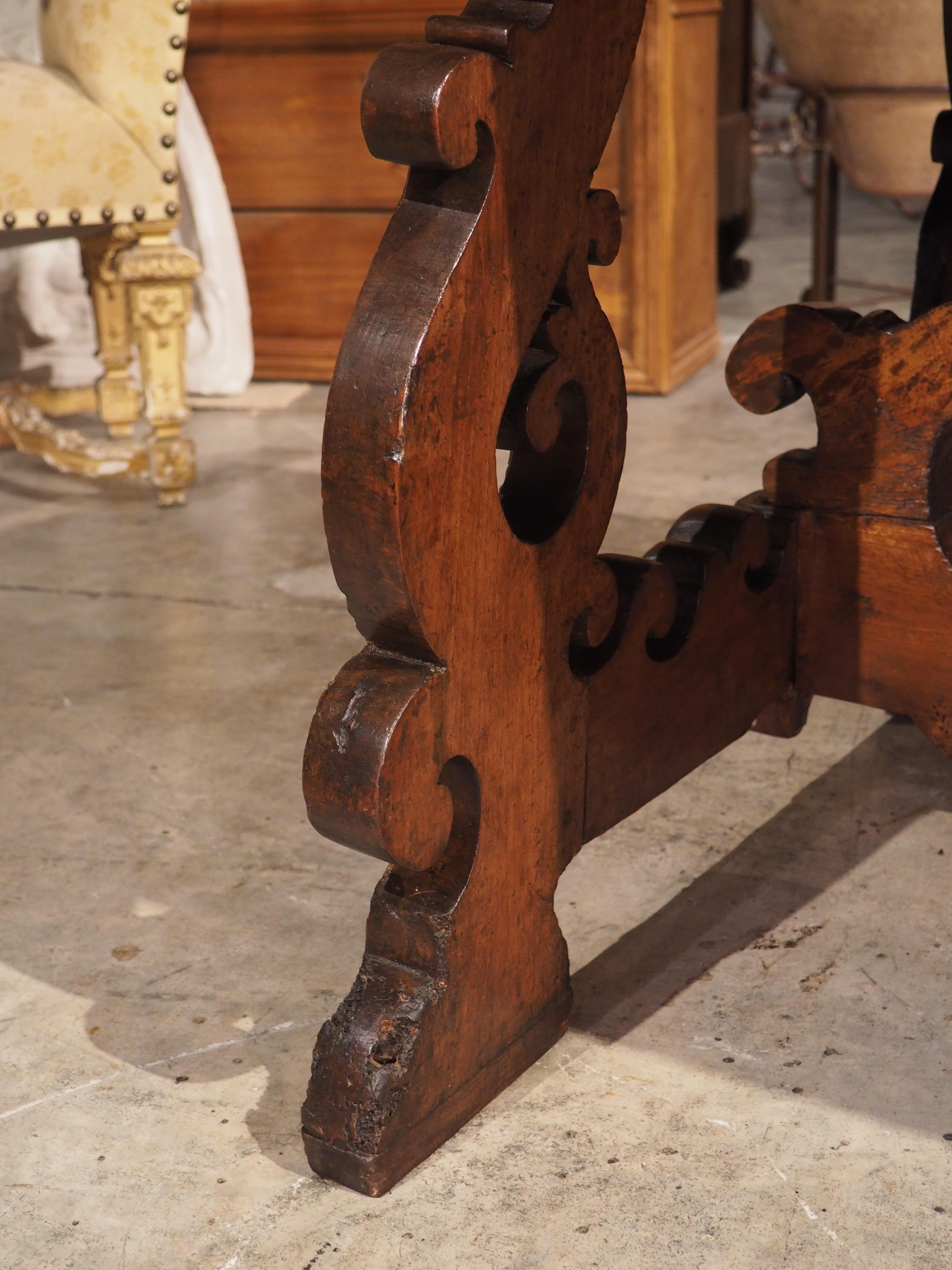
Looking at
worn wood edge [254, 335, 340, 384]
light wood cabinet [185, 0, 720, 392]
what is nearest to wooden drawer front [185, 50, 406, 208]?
light wood cabinet [185, 0, 720, 392]

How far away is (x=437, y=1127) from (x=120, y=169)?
5.73 ft

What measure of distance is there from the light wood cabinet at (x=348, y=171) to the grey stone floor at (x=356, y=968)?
4.69 feet

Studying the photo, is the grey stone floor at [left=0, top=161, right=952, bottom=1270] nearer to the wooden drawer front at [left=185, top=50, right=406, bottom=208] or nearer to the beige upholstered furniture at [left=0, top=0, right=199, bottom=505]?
the beige upholstered furniture at [left=0, top=0, right=199, bottom=505]

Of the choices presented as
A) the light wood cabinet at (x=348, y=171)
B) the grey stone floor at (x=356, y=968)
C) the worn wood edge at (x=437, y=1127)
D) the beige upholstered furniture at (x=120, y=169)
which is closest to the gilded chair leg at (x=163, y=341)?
the beige upholstered furniture at (x=120, y=169)

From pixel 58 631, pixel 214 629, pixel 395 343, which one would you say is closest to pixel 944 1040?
pixel 395 343

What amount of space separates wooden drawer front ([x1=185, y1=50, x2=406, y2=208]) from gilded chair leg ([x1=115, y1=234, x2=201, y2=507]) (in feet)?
2.86

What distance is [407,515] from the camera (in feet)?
2.73

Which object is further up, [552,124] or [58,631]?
[552,124]

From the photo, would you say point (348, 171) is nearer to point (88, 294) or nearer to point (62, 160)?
point (88, 294)

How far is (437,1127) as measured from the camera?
3.18ft

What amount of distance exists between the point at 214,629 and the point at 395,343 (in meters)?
1.21

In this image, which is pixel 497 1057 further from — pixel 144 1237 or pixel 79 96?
pixel 79 96

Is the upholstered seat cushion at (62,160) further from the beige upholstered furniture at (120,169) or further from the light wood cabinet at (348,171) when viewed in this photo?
the light wood cabinet at (348,171)

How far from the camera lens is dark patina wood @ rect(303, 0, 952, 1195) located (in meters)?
0.83
